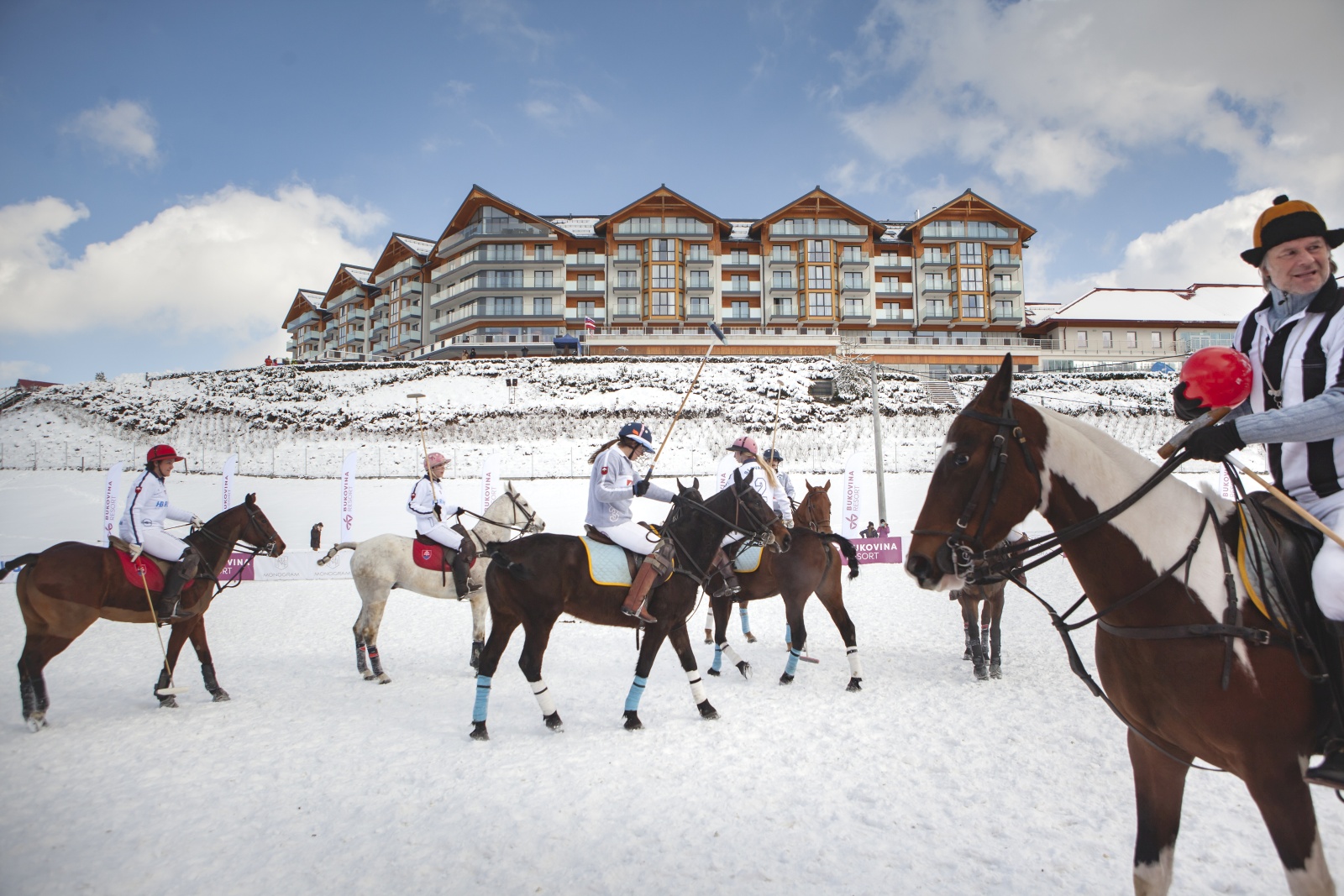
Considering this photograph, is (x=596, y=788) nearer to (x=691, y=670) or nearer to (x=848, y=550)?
(x=691, y=670)

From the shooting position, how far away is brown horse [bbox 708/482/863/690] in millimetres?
7156

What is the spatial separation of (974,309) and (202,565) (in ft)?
190

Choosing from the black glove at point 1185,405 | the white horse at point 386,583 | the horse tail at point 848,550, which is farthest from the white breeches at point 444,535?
the black glove at point 1185,405

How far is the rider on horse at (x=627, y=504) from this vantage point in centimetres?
575

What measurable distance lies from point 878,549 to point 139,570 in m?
14.4

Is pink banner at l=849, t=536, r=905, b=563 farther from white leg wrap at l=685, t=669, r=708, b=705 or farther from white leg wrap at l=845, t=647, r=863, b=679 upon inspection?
white leg wrap at l=685, t=669, r=708, b=705

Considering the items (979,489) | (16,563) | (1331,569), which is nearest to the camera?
(1331,569)

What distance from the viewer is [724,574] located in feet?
22.4

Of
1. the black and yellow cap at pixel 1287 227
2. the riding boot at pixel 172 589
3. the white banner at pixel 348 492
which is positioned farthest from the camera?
the white banner at pixel 348 492

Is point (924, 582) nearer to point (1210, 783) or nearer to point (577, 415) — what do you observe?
point (1210, 783)

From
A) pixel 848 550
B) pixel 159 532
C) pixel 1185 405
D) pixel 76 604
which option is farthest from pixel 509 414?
pixel 1185 405

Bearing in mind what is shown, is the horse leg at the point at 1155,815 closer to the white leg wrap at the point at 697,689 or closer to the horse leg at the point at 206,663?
the white leg wrap at the point at 697,689

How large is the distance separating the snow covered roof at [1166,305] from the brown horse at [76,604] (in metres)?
58.8

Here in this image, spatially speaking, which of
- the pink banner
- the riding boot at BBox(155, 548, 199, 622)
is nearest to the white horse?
the riding boot at BBox(155, 548, 199, 622)
